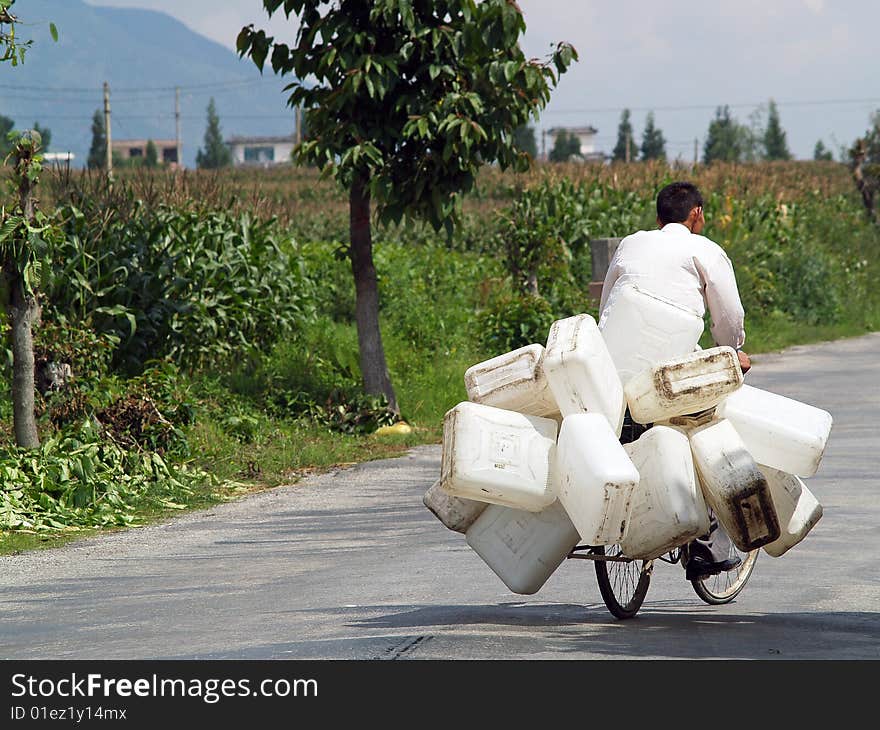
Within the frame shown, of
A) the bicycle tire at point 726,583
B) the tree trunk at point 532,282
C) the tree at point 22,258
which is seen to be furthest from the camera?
the tree trunk at point 532,282

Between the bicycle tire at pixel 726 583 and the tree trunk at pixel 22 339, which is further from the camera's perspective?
the tree trunk at pixel 22 339

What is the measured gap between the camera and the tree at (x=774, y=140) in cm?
11488

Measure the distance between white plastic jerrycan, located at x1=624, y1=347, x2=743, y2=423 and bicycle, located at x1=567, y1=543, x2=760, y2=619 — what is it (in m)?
0.82

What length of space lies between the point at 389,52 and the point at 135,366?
4404 mm

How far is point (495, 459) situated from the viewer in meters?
6.52

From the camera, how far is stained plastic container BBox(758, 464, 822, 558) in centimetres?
700

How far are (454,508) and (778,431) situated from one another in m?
1.60

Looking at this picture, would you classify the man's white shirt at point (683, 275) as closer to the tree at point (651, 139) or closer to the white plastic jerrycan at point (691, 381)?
the white plastic jerrycan at point (691, 381)

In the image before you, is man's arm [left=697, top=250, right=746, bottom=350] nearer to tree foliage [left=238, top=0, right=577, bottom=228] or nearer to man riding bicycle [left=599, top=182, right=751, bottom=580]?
man riding bicycle [left=599, top=182, right=751, bottom=580]

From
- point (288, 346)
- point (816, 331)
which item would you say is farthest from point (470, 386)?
point (816, 331)

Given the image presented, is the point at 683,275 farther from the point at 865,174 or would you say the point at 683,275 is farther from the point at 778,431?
the point at 865,174

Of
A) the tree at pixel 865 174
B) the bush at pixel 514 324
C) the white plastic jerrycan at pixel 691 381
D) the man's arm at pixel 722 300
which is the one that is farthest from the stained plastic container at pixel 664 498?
the tree at pixel 865 174

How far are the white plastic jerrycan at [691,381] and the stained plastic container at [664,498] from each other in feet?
0.43
